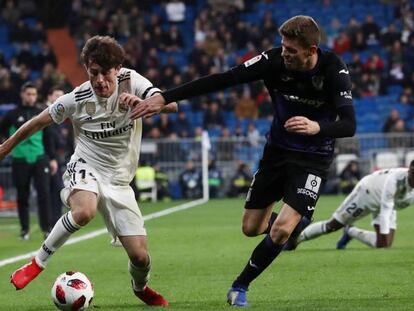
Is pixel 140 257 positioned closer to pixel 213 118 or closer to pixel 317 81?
pixel 317 81

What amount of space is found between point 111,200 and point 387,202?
555 cm

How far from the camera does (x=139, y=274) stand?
8.39 m

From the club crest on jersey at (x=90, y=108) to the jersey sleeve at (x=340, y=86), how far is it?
1.86 metres

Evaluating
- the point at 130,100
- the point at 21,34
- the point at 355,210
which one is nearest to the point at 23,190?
the point at 355,210

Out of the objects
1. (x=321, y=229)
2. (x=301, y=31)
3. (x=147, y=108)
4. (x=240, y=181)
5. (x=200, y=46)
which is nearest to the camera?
(x=147, y=108)

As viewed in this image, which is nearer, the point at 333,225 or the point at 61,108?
the point at 61,108

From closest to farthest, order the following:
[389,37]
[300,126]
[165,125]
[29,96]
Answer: [300,126] → [29,96] → [165,125] → [389,37]

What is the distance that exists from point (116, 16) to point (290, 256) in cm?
2321

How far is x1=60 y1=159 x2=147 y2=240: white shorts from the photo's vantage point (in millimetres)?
8289

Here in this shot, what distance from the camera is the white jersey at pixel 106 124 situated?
27.3ft

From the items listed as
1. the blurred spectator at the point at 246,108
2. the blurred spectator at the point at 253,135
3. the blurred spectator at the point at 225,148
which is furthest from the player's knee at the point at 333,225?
the blurred spectator at the point at 246,108

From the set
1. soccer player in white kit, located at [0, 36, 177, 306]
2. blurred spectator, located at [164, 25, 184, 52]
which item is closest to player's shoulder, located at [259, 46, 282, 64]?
soccer player in white kit, located at [0, 36, 177, 306]

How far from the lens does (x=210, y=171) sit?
92.5 ft

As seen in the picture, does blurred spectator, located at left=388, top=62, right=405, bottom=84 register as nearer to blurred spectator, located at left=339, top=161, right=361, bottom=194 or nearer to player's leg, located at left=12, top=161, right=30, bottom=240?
blurred spectator, located at left=339, top=161, right=361, bottom=194
